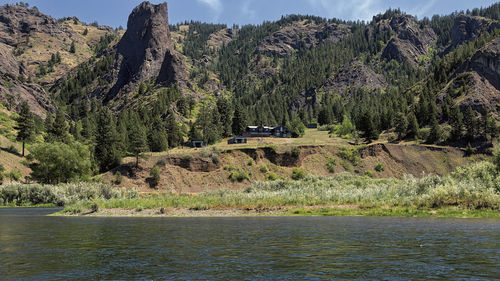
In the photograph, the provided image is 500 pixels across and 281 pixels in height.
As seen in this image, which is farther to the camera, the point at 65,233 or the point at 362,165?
the point at 362,165

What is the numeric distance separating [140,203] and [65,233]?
30972 mm

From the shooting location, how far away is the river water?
1831 centimetres

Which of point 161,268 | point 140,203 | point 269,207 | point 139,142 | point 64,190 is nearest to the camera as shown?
point 161,268

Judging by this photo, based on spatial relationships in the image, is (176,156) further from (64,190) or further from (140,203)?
(140,203)

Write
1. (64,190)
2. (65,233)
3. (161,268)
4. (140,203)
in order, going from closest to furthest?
(161,268) < (65,233) < (140,203) < (64,190)

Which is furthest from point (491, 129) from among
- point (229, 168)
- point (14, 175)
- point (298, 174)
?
point (14, 175)

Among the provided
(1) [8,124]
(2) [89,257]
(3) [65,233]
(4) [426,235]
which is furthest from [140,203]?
(1) [8,124]

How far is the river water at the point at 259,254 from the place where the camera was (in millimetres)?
18312

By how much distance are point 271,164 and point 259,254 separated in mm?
97685

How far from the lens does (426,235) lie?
30.5 metres

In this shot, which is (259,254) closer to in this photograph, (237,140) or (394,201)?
(394,201)

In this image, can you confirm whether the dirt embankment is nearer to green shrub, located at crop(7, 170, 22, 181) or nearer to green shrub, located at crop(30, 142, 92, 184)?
green shrub, located at crop(30, 142, 92, 184)

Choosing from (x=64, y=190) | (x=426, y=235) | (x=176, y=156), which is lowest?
(x=426, y=235)

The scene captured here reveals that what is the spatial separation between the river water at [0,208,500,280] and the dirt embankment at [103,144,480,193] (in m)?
75.3
